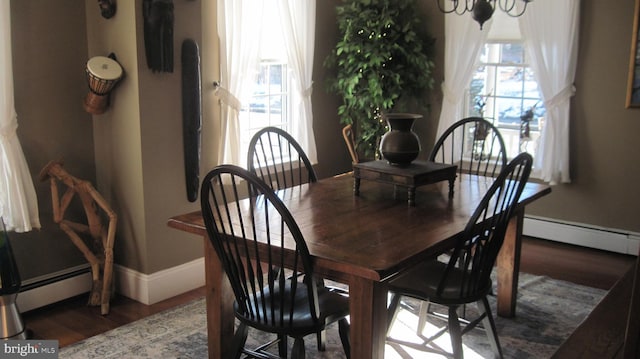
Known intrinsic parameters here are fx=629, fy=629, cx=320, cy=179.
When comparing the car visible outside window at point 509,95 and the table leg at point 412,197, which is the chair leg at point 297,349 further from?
the car visible outside window at point 509,95

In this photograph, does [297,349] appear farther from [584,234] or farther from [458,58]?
[458,58]

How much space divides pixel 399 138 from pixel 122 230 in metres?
1.79

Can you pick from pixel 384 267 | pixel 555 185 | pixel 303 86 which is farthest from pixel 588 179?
pixel 384 267

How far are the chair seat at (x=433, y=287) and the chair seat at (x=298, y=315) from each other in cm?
32

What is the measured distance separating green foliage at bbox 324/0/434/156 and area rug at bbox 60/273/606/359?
70.6 inches

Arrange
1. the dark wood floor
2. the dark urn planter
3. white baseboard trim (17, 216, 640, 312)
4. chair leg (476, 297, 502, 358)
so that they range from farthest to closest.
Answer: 1. white baseboard trim (17, 216, 640, 312)
2. the dark wood floor
3. the dark urn planter
4. chair leg (476, 297, 502, 358)

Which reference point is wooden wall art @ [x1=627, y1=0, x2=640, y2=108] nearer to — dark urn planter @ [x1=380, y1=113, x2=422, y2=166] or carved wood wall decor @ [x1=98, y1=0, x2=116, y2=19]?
dark urn planter @ [x1=380, y1=113, x2=422, y2=166]

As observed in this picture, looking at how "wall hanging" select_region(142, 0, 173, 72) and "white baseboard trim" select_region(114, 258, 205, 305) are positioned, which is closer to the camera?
"wall hanging" select_region(142, 0, 173, 72)

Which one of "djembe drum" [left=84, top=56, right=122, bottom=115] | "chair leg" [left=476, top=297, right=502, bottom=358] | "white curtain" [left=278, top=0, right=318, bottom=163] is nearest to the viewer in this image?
"chair leg" [left=476, top=297, right=502, bottom=358]

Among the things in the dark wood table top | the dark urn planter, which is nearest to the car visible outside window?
the dark wood table top

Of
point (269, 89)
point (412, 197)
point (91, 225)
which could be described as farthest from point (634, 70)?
point (91, 225)

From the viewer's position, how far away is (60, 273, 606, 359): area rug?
3.02 meters

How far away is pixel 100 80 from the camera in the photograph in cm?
340

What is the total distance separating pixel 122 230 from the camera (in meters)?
3.73
